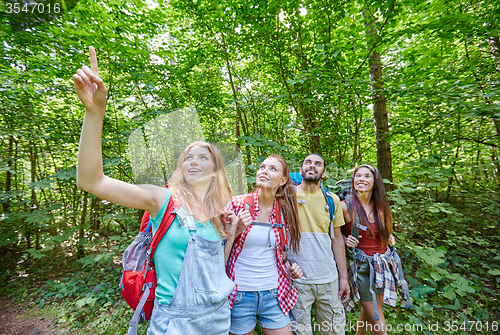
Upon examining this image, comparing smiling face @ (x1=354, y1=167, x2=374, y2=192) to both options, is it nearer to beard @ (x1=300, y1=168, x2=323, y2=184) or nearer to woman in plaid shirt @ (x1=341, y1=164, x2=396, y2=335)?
woman in plaid shirt @ (x1=341, y1=164, x2=396, y2=335)

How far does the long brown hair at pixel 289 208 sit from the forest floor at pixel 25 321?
415 cm

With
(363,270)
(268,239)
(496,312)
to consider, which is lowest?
(496,312)

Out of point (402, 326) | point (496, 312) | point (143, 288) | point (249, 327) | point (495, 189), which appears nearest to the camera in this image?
point (143, 288)

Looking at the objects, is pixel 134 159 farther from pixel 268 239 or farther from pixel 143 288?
pixel 268 239

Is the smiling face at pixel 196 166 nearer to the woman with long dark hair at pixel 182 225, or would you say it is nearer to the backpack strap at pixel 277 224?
the woman with long dark hair at pixel 182 225

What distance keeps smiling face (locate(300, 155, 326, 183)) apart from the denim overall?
139 centimetres

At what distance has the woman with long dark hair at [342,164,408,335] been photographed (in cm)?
222

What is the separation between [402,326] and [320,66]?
4.42 metres

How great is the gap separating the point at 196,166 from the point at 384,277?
2.43 metres

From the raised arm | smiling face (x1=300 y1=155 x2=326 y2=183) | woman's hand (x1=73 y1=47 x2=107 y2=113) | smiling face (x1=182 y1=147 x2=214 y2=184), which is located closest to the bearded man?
smiling face (x1=300 y1=155 x2=326 y2=183)

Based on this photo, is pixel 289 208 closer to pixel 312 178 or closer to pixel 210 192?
pixel 312 178

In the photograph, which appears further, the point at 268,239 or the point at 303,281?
the point at 303,281

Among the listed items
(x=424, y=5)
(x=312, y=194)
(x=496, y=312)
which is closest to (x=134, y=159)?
(x=312, y=194)

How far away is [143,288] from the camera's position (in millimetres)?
1151
